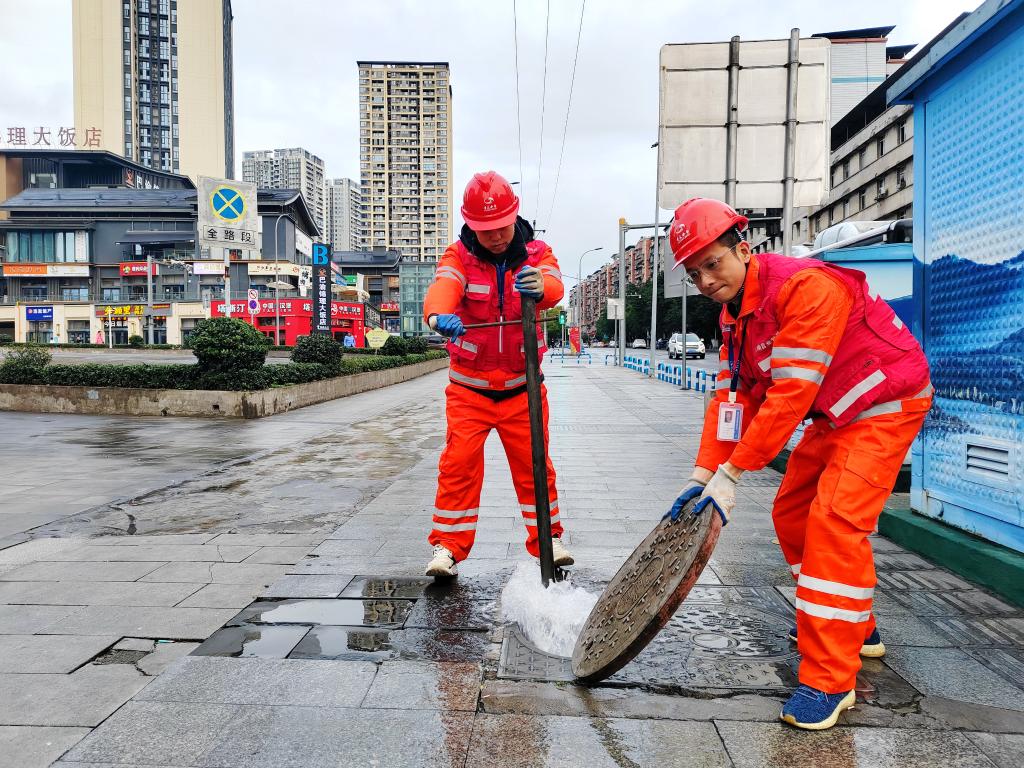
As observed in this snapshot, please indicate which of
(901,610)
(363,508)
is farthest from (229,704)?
(363,508)

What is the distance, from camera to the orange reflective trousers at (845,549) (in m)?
2.38

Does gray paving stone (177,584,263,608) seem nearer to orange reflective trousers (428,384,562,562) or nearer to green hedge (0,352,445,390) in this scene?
orange reflective trousers (428,384,562,562)

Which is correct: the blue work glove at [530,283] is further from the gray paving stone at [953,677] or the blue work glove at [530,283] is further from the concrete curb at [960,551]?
the concrete curb at [960,551]

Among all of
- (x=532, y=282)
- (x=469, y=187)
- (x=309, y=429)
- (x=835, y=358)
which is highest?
(x=469, y=187)

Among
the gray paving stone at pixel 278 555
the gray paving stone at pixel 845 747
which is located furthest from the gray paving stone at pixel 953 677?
the gray paving stone at pixel 278 555

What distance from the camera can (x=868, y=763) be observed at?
2.10 metres

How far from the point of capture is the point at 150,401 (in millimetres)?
13625

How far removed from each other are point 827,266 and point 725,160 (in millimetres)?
6908

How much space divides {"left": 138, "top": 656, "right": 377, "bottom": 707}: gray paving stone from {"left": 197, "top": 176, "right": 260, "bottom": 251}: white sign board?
1483 cm

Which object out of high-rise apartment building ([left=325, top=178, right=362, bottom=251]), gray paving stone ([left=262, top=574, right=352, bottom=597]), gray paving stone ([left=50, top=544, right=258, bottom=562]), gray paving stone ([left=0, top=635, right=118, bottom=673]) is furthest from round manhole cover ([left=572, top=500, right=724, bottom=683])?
high-rise apartment building ([left=325, top=178, right=362, bottom=251])

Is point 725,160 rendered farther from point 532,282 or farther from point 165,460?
point 165,460

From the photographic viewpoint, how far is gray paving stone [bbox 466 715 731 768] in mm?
2105

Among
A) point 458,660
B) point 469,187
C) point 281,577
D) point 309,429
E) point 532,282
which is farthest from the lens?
point 309,429

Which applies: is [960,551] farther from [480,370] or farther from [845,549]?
[480,370]
